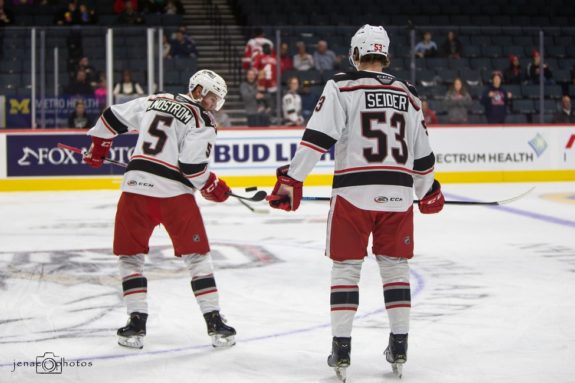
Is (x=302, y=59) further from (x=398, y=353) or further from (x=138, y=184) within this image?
(x=398, y=353)

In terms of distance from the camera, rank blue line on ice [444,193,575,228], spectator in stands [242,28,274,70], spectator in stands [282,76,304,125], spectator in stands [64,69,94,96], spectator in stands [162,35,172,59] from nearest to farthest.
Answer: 1. blue line on ice [444,193,575,228]
2. spectator in stands [64,69,94,96]
3. spectator in stands [162,35,172,59]
4. spectator in stands [282,76,304,125]
5. spectator in stands [242,28,274,70]

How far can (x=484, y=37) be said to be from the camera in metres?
13.8

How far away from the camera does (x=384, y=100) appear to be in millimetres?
3789

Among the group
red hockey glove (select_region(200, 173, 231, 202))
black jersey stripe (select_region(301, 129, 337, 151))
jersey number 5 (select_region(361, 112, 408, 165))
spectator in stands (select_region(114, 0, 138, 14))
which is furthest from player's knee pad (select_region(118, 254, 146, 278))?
spectator in stands (select_region(114, 0, 138, 14))

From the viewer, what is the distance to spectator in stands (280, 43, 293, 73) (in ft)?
42.2

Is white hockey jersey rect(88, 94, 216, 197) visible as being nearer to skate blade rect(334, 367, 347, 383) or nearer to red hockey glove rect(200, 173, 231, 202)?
red hockey glove rect(200, 173, 231, 202)

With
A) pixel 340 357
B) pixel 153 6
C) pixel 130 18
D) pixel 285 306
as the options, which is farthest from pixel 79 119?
pixel 340 357

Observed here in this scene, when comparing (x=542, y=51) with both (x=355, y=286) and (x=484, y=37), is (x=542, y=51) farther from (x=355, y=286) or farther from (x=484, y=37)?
(x=355, y=286)

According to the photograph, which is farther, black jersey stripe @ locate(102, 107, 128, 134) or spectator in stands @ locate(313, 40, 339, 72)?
spectator in stands @ locate(313, 40, 339, 72)

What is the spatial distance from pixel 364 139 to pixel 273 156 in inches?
358

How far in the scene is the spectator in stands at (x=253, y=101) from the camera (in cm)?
1274

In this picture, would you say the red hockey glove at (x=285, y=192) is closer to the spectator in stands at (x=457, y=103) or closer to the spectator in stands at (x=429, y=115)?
the spectator in stands at (x=429, y=115)

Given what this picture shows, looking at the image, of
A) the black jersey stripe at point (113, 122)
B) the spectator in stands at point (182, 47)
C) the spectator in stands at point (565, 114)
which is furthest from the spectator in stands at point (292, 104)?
the black jersey stripe at point (113, 122)

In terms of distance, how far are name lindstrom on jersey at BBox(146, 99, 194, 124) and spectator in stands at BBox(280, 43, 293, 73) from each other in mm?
8621
